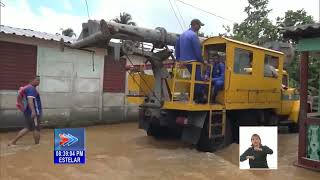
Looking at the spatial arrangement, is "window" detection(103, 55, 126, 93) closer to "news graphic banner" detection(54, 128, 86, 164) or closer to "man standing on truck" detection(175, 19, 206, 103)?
"man standing on truck" detection(175, 19, 206, 103)

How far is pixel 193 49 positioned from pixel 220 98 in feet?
4.11

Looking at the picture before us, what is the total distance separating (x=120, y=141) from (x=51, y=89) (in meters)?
3.45

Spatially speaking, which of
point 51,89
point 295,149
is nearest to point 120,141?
point 51,89

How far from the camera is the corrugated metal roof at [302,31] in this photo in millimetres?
7113

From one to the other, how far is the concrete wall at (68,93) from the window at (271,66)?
224 inches

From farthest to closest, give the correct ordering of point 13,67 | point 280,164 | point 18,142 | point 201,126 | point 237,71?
point 13,67 < point 18,142 < point 237,71 < point 201,126 < point 280,164

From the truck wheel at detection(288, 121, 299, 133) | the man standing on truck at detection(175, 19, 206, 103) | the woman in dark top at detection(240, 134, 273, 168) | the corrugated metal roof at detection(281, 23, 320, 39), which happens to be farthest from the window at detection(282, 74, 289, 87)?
the woman in dark top at detection(240, 134, 273, 168)

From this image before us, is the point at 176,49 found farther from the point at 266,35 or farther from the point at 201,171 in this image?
the point at 266,35

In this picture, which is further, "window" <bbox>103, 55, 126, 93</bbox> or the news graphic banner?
"window" <bbox>103, 55, 126, 93</bbox>

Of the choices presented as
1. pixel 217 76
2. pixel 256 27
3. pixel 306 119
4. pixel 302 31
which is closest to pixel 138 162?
pixel 217 76

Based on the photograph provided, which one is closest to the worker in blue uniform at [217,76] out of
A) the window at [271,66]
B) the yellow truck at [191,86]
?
the yellow truck at [191,86]

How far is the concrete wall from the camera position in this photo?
1195 centimetres

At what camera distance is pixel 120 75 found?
14609 millimetres

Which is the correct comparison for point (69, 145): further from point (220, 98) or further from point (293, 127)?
point (293, 127)
